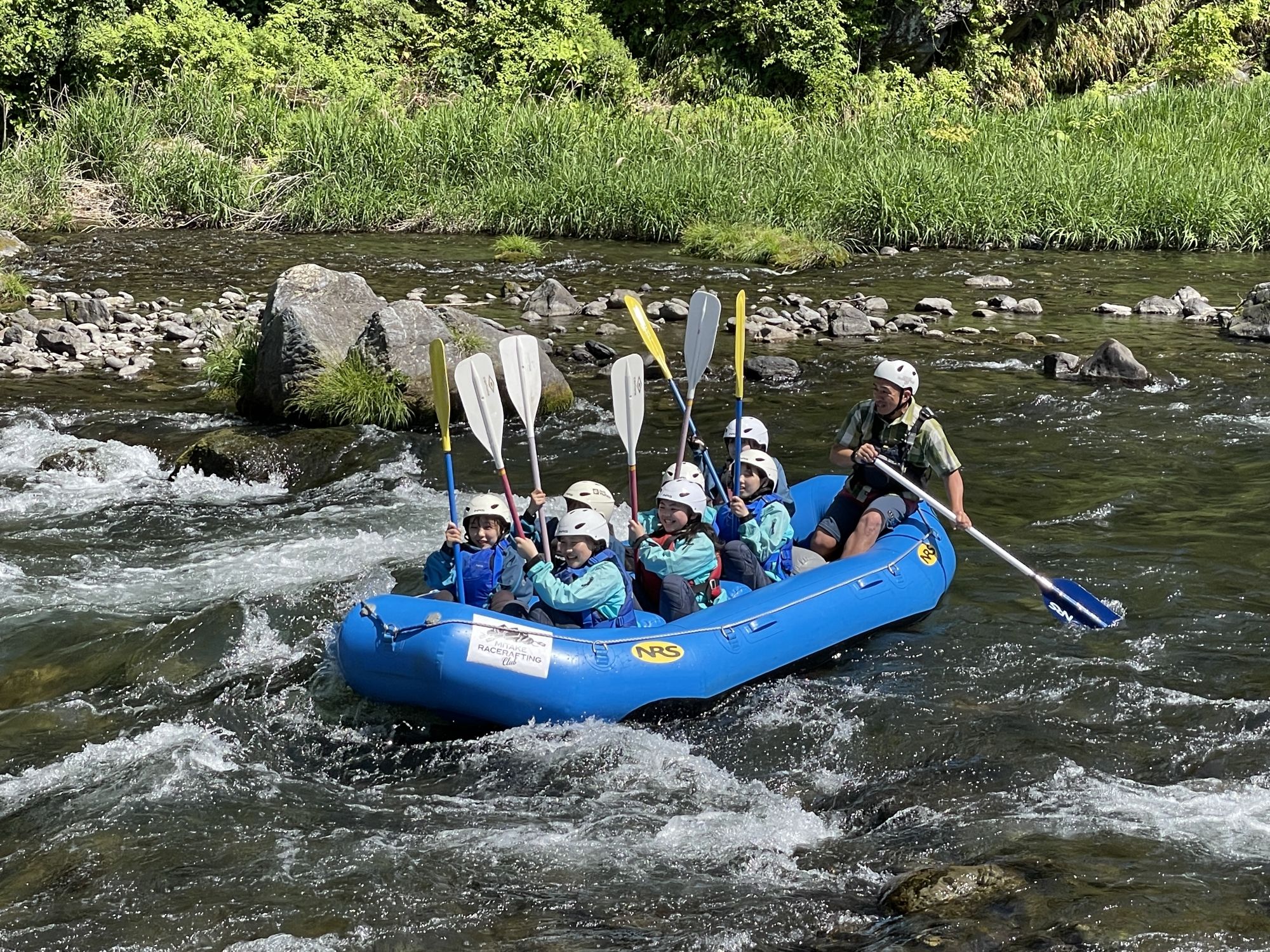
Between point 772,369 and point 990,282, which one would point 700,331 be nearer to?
point 772,369

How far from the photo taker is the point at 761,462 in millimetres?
6223

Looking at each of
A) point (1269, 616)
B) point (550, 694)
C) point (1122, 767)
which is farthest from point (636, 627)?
point (1269, 616)

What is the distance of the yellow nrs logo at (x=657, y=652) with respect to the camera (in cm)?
498

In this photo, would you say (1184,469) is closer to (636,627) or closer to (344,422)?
(636,627)

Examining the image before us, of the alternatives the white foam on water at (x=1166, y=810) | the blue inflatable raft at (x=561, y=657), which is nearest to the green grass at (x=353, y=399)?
the blue inflatable raft at (x=561, y=657)

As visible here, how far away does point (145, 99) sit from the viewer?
17375 mm

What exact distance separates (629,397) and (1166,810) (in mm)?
3014

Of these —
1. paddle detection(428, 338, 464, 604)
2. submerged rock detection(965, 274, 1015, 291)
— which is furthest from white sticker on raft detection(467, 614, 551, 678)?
submerged rock detection(965, 274, 1015, 291)

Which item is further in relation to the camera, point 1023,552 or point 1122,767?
point 1023,552

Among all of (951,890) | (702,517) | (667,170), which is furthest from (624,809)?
(667,170)

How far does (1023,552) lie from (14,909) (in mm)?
4716

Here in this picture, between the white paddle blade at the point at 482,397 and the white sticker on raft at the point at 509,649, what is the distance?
54.6 inches

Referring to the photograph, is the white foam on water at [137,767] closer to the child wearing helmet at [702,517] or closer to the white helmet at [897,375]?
the child wearing helmet at [702,517]

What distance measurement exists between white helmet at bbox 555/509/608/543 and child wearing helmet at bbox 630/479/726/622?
365 mm
